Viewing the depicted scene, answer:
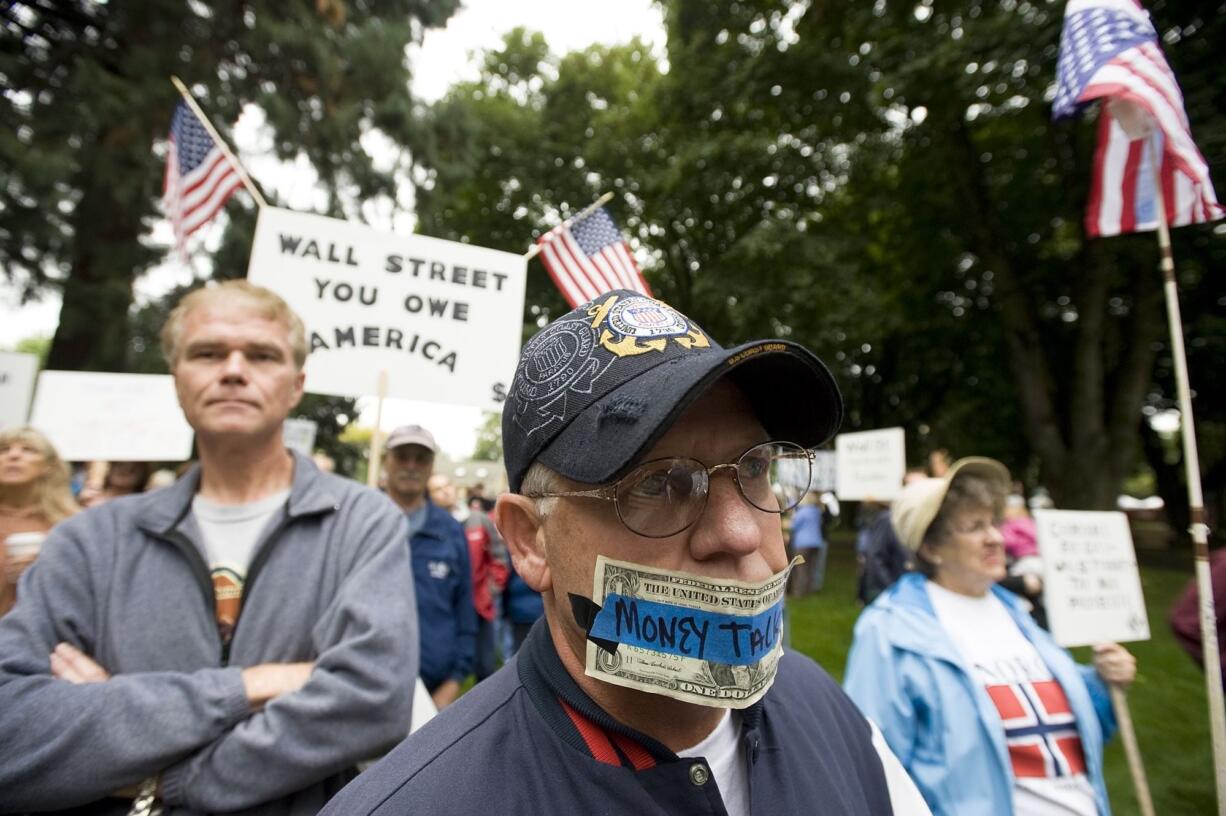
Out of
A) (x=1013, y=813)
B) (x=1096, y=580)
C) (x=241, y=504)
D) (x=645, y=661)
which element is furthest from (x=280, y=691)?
(x=1096, y=580)

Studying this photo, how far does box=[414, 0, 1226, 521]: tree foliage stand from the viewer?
11766 mm

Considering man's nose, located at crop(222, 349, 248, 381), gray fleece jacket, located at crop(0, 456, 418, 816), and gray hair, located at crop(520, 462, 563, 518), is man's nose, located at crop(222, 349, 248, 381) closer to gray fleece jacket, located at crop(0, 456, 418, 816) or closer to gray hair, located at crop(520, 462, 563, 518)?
gray fleece jacket, located at crop(0, 456, 418, 816)

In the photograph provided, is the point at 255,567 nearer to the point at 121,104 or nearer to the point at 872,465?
the point at 872,465

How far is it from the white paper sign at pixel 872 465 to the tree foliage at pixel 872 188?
5440mm

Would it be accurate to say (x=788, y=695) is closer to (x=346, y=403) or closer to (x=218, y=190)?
(x=218, y=190)

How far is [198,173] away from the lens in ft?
15.6

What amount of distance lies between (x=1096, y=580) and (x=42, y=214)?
39.7ft

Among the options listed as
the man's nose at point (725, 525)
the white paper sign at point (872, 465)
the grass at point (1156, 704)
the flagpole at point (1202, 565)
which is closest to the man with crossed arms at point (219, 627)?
the man's nose at point (725, 525)

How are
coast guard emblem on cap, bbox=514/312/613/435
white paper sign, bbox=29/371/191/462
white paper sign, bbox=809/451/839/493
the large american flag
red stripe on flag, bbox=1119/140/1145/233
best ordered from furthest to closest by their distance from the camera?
white paper sign, bbox=809/451/839/493, white paper sign, bbox=29/371/191/462, red stripe on flag, bbox=1119/140/1145/233, the large american flag, coast guard emblem on cap, bbox=514/312/613/435

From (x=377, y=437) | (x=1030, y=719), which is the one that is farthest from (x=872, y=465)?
(x=377, y=437)

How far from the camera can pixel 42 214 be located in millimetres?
9531

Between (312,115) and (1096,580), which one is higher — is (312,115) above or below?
above

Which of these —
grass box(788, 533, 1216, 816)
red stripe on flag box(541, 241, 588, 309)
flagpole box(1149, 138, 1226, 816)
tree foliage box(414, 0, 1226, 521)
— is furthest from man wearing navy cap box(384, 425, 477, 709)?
tree foliage box(414, 0, 1226, 521)

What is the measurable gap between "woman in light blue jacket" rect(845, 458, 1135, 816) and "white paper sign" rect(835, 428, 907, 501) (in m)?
5.60
